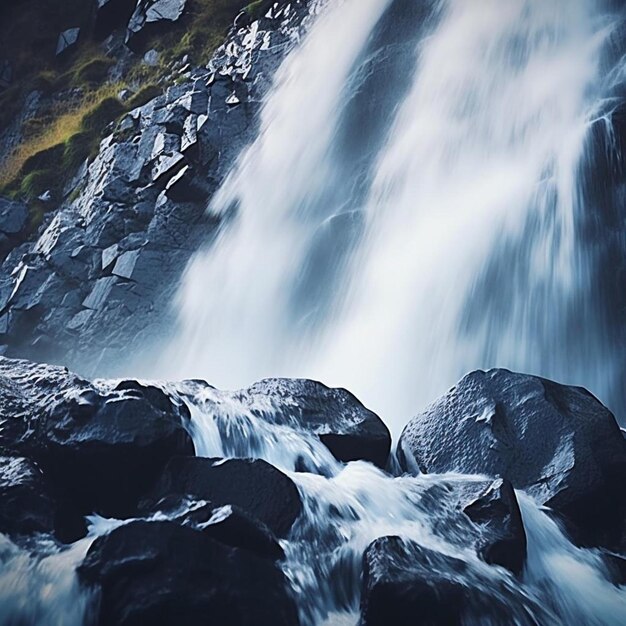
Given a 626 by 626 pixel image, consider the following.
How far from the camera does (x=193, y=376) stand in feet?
42.3

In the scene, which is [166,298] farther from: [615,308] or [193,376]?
[615,308]

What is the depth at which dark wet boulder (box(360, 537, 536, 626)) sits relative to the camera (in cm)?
376

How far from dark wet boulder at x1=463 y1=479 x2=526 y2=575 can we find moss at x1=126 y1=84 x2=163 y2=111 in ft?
61.7

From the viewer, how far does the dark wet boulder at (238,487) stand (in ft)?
15.3

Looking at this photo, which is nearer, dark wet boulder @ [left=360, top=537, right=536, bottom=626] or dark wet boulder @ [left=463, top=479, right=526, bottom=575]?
dark wet boulder @ [left=360, top=537, right=536, bottom=626]

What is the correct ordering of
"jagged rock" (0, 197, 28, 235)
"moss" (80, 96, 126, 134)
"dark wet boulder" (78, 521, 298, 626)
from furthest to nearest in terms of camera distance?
1. "moss" (80, 96, 126, 134)
2. "jagged rock" (0, 197, 28, 235)
3. "dark wet boulder" (78, 521, 298, 626)

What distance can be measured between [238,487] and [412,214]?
8268mm

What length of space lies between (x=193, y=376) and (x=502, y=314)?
6.69 metres

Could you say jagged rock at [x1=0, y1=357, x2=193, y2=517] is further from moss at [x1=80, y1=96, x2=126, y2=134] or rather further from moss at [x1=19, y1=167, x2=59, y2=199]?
moss at [x1=80, y1=96, x2=126, y2=134]

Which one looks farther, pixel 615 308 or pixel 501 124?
pixel 501 124

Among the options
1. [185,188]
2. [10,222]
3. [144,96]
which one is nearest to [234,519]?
[185,188]

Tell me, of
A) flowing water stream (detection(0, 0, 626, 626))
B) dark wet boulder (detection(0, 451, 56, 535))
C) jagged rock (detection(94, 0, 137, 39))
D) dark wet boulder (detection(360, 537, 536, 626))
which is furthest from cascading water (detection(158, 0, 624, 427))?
jagged rock (detection(94, 0, 137, 39))

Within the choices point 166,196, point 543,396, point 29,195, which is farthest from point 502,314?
point 29,195

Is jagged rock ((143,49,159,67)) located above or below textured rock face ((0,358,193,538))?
above
